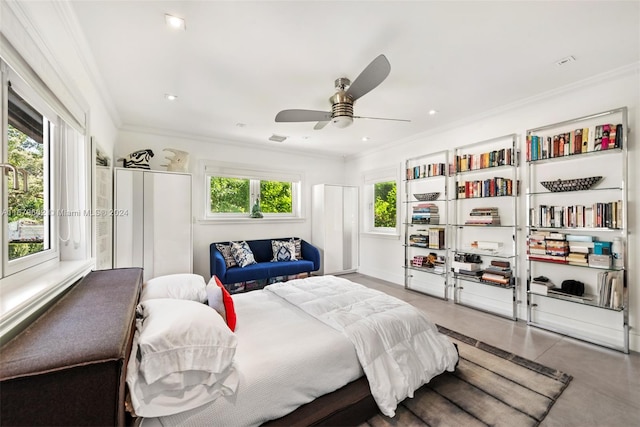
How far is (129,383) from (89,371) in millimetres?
310

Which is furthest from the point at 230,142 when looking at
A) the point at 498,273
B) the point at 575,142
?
the point at 575,142

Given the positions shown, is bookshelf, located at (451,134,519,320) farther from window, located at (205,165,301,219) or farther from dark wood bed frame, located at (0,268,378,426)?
dark wood bed frame, located at (0,268,378,426)

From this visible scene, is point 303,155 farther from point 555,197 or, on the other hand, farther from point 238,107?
point 555,197

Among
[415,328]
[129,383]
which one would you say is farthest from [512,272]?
[129,383]

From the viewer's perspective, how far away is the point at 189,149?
14.4 ft

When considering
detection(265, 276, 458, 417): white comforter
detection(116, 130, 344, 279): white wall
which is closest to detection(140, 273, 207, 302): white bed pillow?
detection(265, 276, 458, 417): white comforter

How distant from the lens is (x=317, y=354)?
157cm

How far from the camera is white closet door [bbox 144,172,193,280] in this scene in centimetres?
362

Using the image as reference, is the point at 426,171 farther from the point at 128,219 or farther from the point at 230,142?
the point at 128,219

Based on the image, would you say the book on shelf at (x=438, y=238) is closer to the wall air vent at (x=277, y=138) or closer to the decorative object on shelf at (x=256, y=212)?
the wall air vent at (x=277, y=138)

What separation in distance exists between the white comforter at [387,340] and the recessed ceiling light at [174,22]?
218 cm

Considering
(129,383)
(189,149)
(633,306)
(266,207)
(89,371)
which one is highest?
(189,149)

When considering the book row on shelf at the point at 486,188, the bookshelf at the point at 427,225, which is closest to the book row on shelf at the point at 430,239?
the bookshelf at the point at 427,225

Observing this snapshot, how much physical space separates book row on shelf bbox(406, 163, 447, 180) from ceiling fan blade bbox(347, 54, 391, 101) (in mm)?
2253
